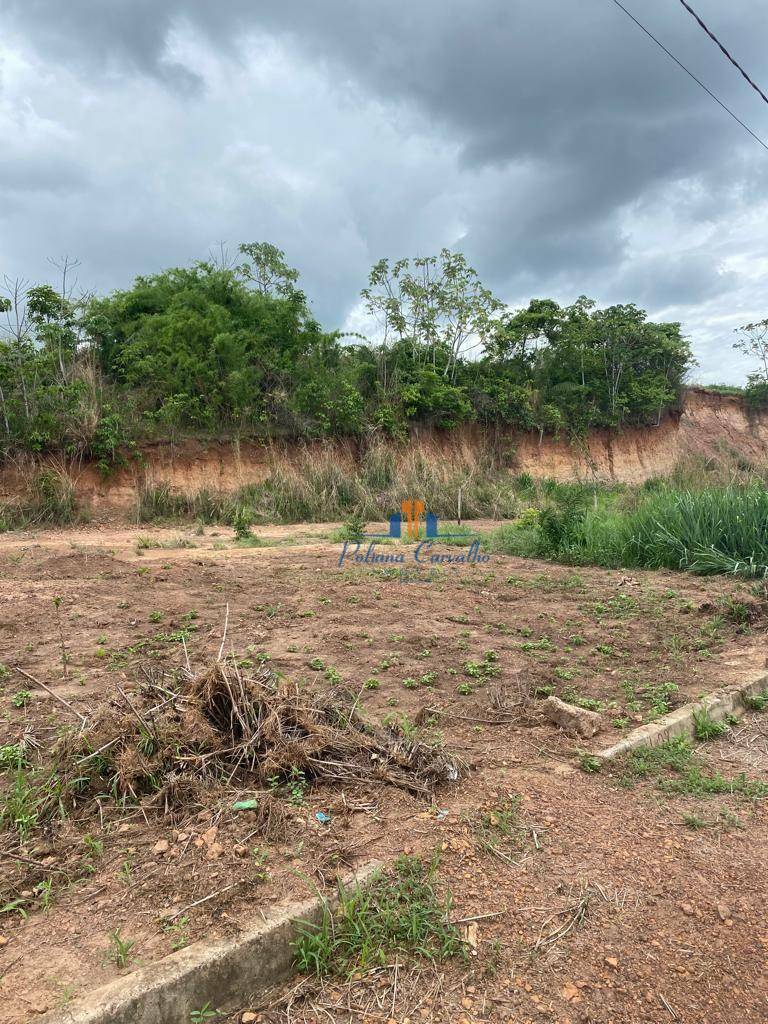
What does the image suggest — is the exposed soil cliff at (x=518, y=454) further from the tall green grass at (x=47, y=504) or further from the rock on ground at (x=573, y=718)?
the rock on ground at (x=573, y=718)

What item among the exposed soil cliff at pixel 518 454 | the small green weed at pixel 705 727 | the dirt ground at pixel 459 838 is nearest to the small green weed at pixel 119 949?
the dirt ground at pixel 459 838

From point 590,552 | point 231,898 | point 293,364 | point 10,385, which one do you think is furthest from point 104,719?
point 293,364

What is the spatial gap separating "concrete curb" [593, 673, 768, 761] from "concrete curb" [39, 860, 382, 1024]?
1777 millimetres

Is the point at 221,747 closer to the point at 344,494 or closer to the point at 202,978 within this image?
the point at 202,978

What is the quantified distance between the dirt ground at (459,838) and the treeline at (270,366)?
28.6 ft

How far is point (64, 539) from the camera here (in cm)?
1054

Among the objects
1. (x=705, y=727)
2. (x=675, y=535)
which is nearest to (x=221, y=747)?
(x=705, y=727)

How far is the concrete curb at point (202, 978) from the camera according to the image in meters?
1.60

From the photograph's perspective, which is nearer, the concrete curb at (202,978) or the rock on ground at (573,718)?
the concrete curb at (202,978)

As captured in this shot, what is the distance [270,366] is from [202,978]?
570 inches

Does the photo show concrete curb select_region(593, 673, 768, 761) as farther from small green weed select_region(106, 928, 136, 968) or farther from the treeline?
the treeline

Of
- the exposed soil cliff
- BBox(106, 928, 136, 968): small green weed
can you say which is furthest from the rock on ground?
the exposed soil cliff

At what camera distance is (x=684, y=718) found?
11.6 ft

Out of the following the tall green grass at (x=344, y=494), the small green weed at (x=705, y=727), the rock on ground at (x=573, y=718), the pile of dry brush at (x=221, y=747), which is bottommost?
the small green weed at (x=705, y=727)
